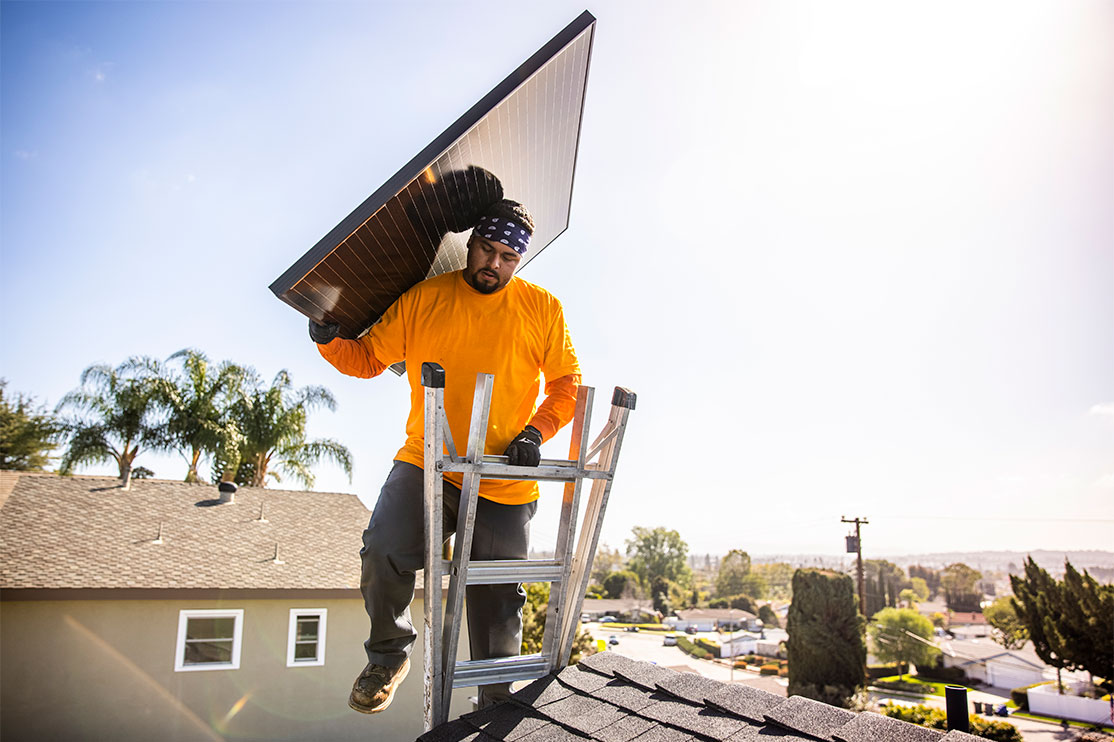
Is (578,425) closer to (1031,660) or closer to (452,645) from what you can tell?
(452,645)

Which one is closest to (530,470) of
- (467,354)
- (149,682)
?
(467,354)

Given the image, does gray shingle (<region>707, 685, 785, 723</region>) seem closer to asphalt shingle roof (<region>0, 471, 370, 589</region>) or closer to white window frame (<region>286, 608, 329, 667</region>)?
asphalt shingle roof (<region>0, 471, 370, 589</region>)

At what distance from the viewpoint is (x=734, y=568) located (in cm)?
8944

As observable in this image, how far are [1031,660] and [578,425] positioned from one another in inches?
2401

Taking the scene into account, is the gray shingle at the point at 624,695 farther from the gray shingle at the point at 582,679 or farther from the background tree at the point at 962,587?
the background tree at the point at 962,587

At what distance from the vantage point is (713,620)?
242 feet

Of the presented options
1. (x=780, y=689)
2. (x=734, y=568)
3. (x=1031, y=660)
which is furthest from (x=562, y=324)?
(x=734, y=568)

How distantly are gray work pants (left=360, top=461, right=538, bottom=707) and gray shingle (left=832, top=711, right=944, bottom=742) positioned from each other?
1.36 meters

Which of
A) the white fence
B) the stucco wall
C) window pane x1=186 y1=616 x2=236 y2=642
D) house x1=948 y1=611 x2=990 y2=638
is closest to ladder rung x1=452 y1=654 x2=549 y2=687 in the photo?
the stucco wall

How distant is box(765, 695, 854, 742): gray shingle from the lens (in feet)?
6.77

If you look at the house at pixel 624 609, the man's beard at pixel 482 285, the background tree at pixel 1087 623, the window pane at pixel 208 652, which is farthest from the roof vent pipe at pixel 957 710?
the house at pixel 624 609

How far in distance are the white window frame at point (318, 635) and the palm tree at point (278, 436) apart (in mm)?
12283

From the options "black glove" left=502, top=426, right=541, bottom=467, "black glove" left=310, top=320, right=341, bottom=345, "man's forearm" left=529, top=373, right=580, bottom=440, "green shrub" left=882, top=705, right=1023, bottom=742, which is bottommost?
"green shrub" left=882, top=705, right=1023, bottom=742

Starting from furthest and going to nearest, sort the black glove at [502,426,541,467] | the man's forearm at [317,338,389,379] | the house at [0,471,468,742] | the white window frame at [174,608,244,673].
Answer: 1. the white window frame at [174,608,244,673]
2. the house at [0,471,468,742]
3. the man's forearm at [317,338,389,379]
4. the black glove at [502,426,541,467]
